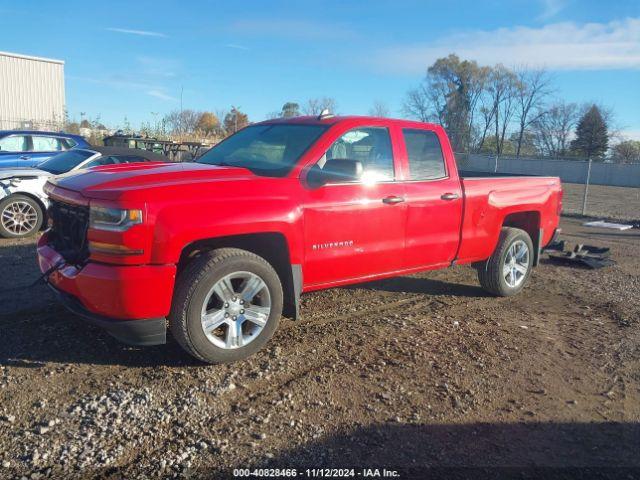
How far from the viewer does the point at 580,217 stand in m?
14.7

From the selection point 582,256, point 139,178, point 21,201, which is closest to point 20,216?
point 21,201

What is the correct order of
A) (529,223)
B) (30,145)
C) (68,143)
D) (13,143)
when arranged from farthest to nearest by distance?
(68,143)
(30,145)
(13,143)
(529,223)

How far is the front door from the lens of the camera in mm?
4453

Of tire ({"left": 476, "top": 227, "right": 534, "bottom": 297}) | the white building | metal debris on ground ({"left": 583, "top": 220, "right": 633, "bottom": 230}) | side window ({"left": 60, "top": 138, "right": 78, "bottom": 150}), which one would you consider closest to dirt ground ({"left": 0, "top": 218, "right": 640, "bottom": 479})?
tire ({"left": 476, "top": 227, "right": 534, "bottom": 297})

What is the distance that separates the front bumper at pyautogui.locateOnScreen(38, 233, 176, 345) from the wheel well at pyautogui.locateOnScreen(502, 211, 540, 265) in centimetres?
438

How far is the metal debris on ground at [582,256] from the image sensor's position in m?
8.23

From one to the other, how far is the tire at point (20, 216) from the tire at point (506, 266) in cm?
665

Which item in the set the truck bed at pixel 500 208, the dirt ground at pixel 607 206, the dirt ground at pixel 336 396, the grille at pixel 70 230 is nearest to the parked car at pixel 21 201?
the dirt ground at pixel 336 396

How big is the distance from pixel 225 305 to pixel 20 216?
5876 mm

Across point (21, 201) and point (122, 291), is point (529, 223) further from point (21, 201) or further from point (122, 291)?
point (21, 201)

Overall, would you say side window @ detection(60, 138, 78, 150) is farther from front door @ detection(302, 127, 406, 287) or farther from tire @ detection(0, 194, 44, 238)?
front door @ detection(302, 127, 406, 287)

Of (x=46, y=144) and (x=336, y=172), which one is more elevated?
(x=46, y=144)

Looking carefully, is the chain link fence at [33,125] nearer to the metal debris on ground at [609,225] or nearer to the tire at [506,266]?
the metal debris on ground at [609,225]

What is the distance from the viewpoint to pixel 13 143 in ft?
40.6
